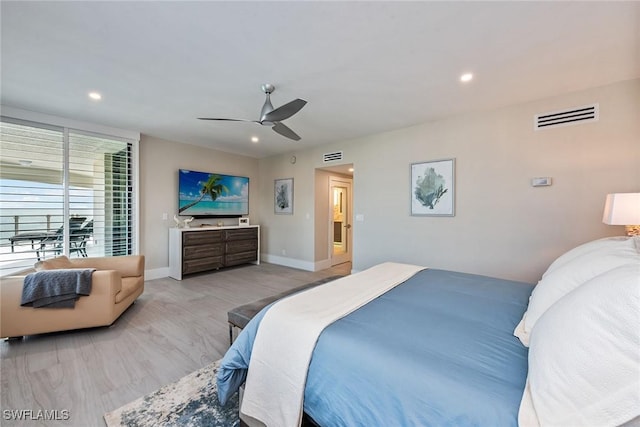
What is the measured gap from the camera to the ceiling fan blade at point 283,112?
8.33ft

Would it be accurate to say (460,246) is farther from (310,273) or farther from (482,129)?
(310,273)

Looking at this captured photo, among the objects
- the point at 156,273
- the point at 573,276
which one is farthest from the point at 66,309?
the point at 573,276

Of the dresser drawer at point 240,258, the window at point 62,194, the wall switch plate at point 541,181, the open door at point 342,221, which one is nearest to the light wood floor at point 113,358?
the window at point 62,194

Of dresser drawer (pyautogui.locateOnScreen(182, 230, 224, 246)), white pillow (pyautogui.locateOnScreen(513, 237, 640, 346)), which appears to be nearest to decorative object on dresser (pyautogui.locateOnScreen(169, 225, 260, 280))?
dresser drawer (pyautogui.locateOnScreen(182, 230, 224, 246))

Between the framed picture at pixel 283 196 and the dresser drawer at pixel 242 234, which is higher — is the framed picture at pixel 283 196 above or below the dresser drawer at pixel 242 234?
above

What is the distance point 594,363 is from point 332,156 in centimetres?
476

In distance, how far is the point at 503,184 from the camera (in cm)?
340

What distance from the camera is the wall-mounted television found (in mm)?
5203

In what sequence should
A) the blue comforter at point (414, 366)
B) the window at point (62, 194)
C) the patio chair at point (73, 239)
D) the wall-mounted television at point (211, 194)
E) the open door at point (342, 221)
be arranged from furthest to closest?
the open door at point (342, 221)
the wall-mounted television at point (211, 194)
the patio chair at point (73, 239)
the window at point (62, 194)
the blue comforter at point (414, 366)

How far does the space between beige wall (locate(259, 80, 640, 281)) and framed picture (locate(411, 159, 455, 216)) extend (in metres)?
0.09

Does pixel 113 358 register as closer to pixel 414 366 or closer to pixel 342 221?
pixel 414 366

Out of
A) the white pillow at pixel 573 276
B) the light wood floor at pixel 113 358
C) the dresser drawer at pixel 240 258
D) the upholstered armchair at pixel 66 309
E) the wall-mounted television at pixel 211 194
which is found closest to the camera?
the white pillow at pixel 573 276

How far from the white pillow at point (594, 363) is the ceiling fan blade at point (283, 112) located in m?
2.44

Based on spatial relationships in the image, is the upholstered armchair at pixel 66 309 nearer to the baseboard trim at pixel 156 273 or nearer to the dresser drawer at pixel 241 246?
the baseboard trim at pixel 156 273
